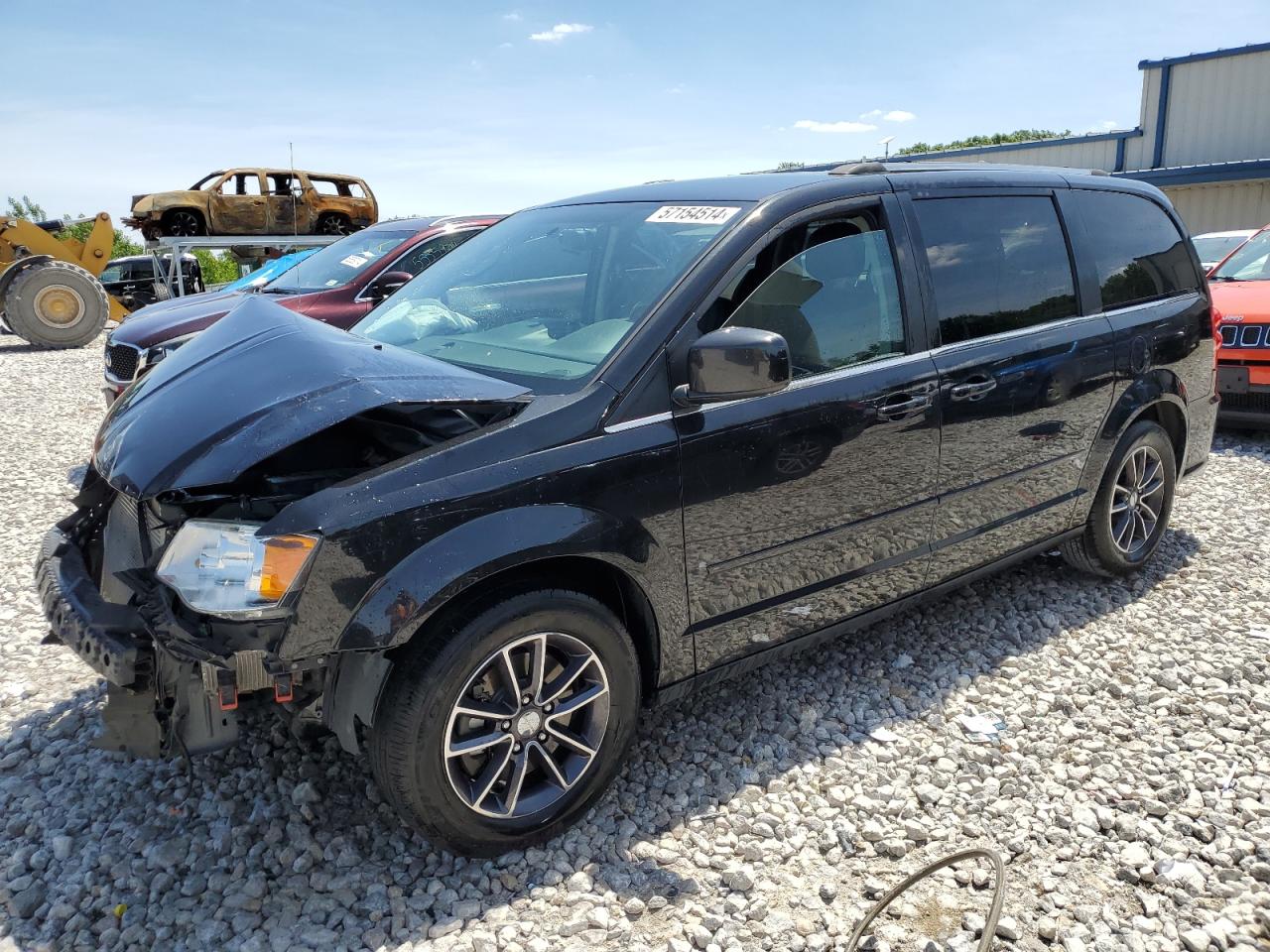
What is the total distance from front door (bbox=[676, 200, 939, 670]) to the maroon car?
413 cm

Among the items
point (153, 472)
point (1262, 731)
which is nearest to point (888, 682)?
point (1262, 731)

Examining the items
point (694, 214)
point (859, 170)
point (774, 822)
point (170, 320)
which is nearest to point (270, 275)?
point (170, 320)

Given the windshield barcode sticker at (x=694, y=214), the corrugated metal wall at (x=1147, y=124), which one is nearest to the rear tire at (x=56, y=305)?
the windshield barcode sticker at (x=694, y=214)

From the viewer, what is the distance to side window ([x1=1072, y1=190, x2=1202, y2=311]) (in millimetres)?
4168

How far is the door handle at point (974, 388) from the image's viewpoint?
3.46 meters

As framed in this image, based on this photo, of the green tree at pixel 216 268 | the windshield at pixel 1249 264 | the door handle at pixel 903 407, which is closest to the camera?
the door handle at pixel 903 407

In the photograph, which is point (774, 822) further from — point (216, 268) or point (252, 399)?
point (216, 268)

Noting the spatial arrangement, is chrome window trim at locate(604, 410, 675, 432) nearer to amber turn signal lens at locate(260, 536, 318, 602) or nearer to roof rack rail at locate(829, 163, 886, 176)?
amber turn signal lens at locate(260, 536, 318, 602)

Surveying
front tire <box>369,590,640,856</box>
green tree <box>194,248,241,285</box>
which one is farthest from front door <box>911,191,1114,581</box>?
green tree <box>194,248,241,285</box>

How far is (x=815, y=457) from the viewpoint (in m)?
3.07

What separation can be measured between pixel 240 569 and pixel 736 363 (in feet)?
4.70

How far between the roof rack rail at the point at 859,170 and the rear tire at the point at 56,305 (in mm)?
15169

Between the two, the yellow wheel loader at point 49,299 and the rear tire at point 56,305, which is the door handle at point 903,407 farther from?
the rear tire at point 56,305

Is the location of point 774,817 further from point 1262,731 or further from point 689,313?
point 1262,731
